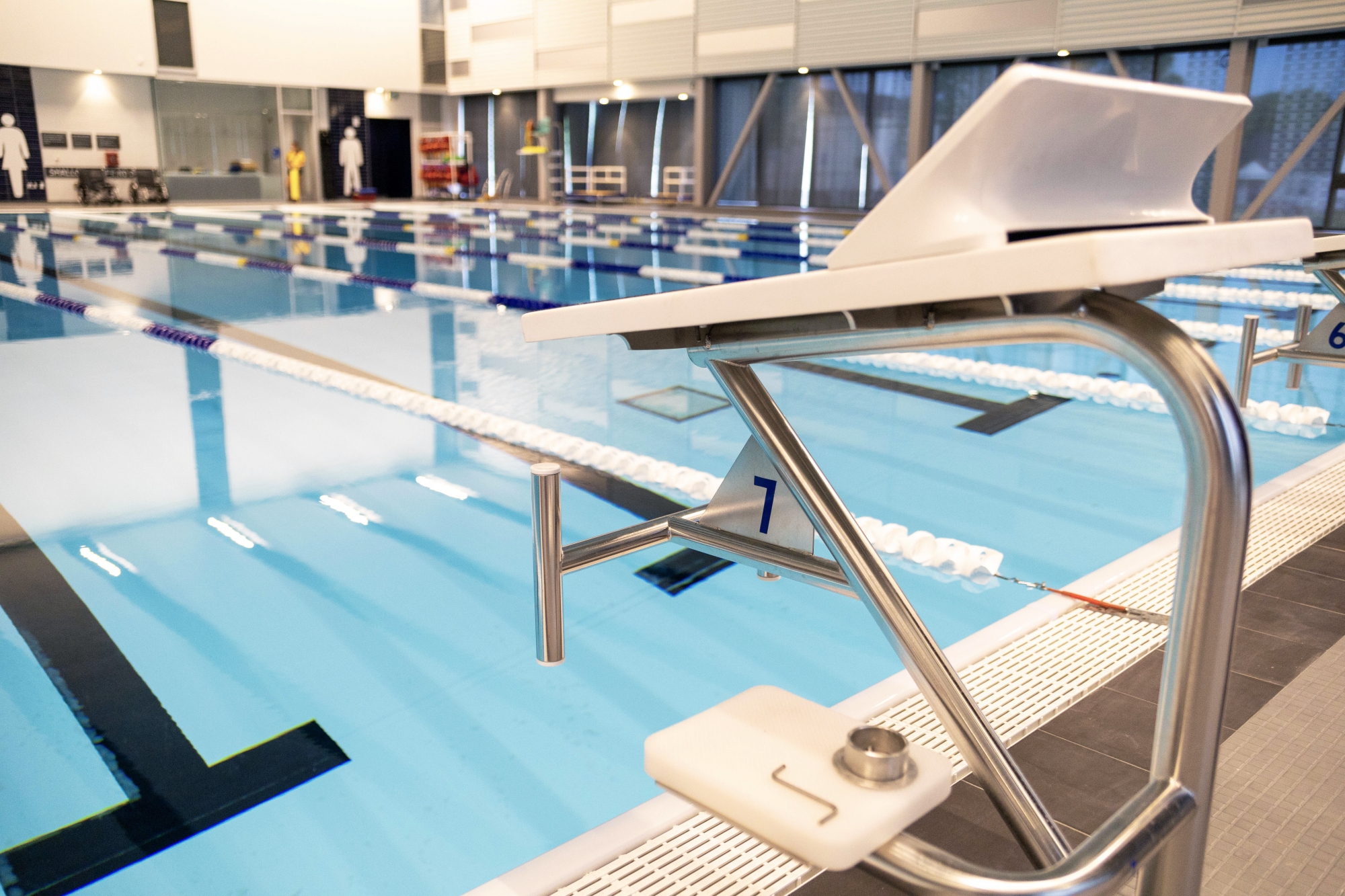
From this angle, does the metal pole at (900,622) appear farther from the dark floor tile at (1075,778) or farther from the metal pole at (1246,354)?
the metal pole at (1246,354)

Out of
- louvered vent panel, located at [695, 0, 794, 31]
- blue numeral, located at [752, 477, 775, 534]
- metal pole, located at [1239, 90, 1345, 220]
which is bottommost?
blue numeral, located at [752, 477, 775, 534]

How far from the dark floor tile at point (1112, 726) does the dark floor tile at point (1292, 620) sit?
501mm

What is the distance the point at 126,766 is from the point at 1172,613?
5.96ft

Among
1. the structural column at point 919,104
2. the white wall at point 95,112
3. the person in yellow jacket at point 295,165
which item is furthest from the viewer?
the person in yellow jacket at point 295,165

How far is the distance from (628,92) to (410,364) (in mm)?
16383

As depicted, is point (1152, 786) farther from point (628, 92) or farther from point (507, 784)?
point (628, 92)

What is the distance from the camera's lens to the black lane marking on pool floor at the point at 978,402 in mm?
4383

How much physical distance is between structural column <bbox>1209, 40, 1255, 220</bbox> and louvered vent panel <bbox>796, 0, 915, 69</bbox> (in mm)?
4641

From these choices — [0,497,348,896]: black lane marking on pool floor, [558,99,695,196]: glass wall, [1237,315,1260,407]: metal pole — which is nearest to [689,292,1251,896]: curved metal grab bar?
[0,497,348,896]: black lane marking on pool floor

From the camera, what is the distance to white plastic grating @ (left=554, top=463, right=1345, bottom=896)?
1431mm

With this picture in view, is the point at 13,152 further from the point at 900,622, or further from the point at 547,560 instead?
the point at 900,622

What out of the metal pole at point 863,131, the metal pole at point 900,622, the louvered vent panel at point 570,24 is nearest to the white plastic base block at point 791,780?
the metal pole at point 900,622

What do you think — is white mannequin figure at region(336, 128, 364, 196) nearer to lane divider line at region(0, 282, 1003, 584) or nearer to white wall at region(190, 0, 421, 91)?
white wall at region(190, 0, 421, 91)

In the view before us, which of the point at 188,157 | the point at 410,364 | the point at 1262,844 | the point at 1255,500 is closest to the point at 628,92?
the point at 188,157
